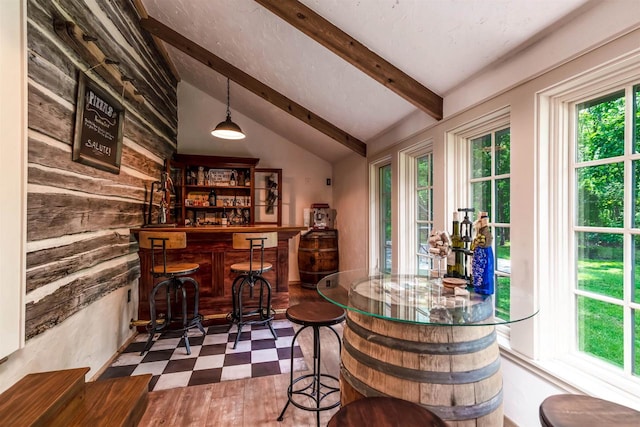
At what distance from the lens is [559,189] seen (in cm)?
144

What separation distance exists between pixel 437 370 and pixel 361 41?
79.6 inches

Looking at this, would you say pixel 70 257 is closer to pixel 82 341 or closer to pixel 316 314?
pixel 82 341

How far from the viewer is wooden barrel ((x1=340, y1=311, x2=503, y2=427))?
100 cm

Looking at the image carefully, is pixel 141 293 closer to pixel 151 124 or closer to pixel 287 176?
pixel 151 124

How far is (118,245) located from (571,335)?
10.4 ft

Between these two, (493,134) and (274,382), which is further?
(274,382)

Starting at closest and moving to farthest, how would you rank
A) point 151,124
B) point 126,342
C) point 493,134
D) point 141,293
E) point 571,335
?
point 571,335 → point 493,134 → point 126,342 → point 141,293 → point 151,124

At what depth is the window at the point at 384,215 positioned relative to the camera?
137 inches

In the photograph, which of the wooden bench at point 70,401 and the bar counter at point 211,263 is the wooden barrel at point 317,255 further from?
the wooden bench at point 70,401

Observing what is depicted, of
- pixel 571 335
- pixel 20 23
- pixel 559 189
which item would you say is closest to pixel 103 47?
pixel 20 23

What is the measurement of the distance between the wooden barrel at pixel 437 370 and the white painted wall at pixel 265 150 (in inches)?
147

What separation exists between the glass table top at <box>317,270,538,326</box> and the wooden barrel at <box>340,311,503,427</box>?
5 centimetres

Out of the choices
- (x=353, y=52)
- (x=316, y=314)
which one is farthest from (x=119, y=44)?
(x=316, y=314)

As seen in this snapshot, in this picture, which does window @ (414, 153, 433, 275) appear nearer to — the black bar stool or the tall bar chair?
the black bar stool
